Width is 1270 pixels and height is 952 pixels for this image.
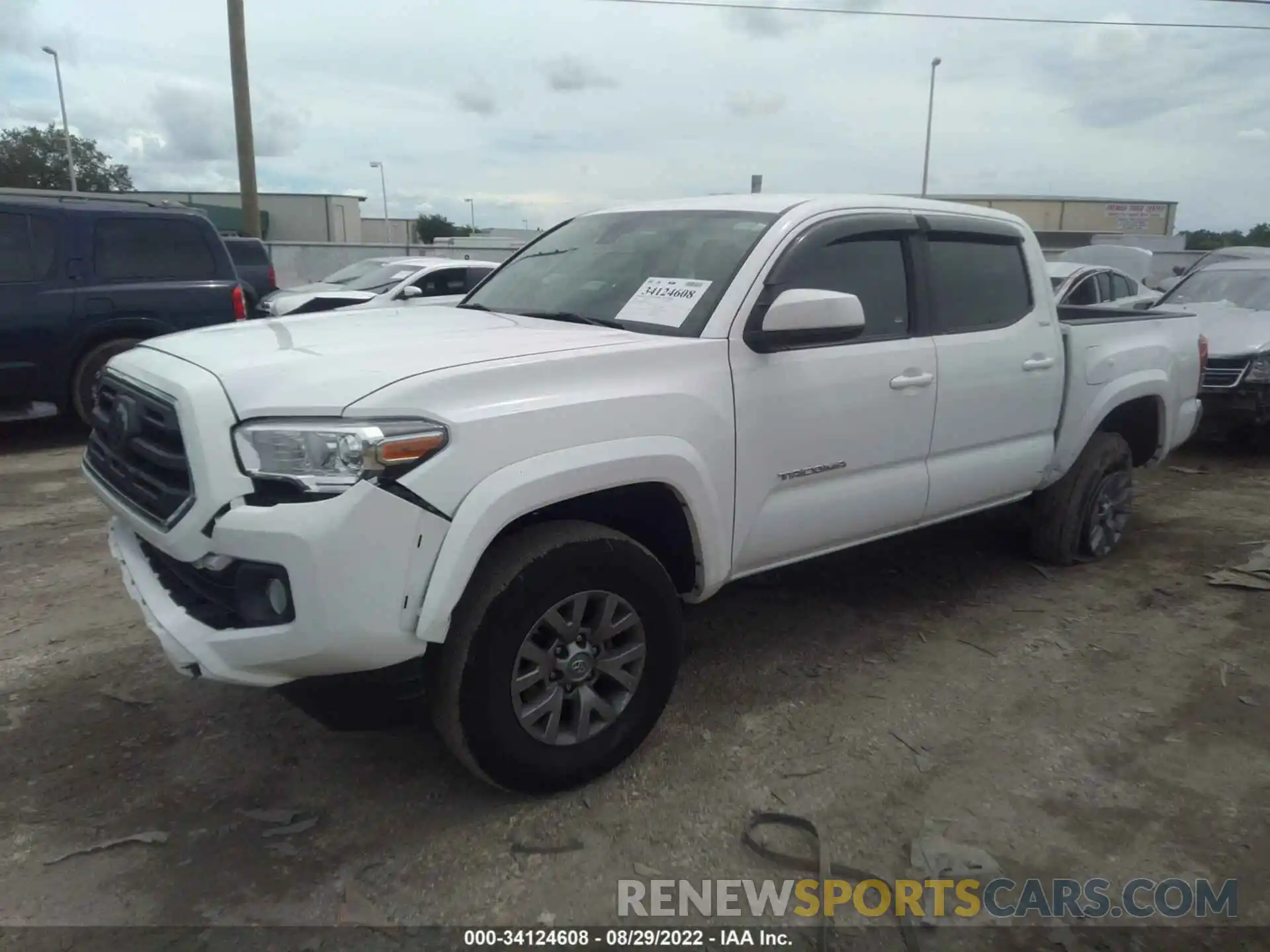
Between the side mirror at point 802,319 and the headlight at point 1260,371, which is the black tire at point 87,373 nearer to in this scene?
the side mirror at point 802,319

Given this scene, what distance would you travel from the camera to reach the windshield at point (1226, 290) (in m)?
8.92

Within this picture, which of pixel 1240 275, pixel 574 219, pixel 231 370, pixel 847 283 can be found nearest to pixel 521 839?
pixel 231 370

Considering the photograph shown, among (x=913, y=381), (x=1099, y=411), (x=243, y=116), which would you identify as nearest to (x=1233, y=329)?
(x=1099, y=411)

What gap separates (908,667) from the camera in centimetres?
395

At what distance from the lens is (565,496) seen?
2711 millimetres

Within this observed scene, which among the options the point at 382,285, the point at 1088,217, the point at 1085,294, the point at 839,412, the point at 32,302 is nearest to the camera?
the point at 839,412

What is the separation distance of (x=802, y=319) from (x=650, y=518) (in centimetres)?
84

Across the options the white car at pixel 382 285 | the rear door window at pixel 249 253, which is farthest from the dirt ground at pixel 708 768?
the rear door window at pixel 249 253

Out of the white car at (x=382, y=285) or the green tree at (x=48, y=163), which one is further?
the green tree at (x=48, y=163)

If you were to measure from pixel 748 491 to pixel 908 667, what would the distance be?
4.17 feet

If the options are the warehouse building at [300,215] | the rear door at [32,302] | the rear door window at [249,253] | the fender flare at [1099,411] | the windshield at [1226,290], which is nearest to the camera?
the fender flare at [1099,411]

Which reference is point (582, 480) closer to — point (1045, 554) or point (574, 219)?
point (574, 219)

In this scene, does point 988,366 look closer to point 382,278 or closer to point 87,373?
point 87,373

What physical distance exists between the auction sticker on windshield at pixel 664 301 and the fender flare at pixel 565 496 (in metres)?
0.53
